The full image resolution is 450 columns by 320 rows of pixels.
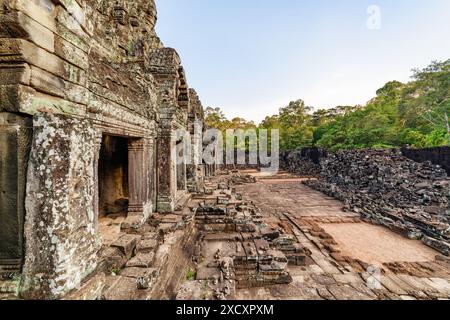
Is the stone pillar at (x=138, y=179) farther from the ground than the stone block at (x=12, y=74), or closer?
closer

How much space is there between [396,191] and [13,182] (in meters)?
16.7

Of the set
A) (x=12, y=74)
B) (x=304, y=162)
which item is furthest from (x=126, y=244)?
(x=304, y=162)

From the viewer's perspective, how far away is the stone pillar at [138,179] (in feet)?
17.1

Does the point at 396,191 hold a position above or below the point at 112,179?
below

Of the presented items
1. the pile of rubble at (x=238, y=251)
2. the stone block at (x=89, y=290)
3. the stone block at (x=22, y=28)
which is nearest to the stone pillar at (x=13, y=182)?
the stone block at (x=89, y=290)

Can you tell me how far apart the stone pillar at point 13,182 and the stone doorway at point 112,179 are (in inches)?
144

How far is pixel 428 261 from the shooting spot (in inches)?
235

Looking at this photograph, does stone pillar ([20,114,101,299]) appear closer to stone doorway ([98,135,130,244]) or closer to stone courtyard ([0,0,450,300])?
stone courtyard ([0,0,450,300])

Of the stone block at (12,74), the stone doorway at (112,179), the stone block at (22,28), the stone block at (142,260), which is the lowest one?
the stone block at (142,260)

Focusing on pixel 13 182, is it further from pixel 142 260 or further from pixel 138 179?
pixel 138 179

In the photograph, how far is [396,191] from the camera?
12883 millimetres

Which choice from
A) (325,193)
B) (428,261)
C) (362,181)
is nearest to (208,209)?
(428,261)

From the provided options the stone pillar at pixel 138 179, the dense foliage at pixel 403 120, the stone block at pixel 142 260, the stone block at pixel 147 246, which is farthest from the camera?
Answer: the dense foliage at pixel 403 120

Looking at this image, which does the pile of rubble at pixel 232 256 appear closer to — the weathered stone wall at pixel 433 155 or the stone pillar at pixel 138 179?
the stone pillar at pixel 138 179
